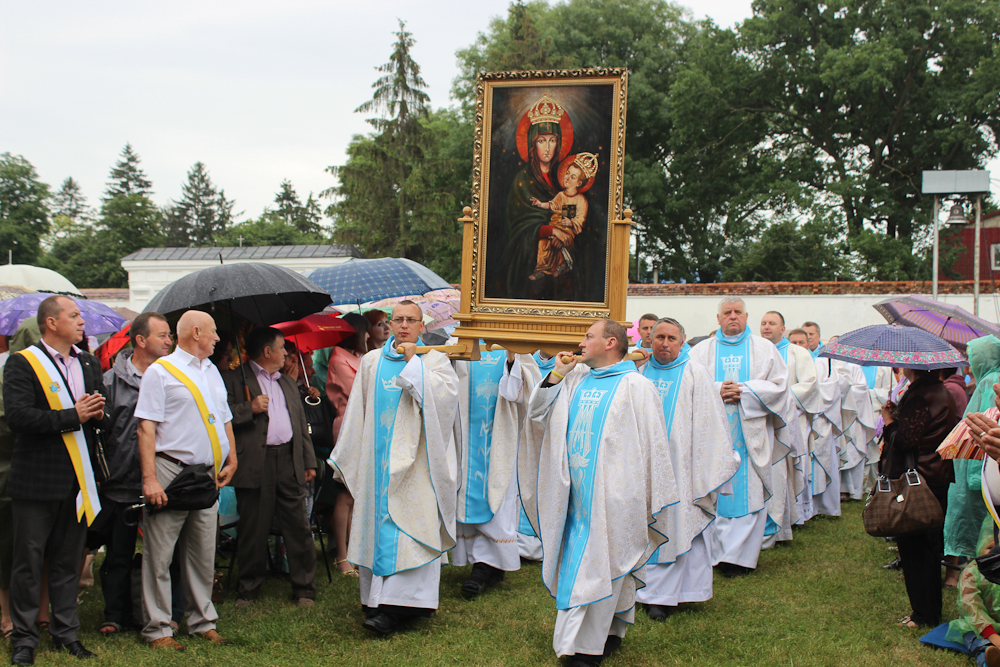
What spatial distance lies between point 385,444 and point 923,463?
366 centimetres

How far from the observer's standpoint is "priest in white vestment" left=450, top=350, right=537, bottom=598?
247 inches

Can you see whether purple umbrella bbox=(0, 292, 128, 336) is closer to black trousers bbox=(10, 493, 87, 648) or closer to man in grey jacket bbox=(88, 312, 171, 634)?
man in grey jacket bbox=(88, 312, 171, 634)

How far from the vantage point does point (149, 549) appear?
491cm

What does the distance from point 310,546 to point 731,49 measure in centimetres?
2816

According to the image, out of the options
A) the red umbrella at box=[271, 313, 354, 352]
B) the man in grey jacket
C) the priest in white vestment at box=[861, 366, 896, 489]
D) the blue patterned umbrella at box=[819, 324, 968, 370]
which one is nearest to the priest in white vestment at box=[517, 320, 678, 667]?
the blue patterned umbrella at box=[819, 324, 968, 370]

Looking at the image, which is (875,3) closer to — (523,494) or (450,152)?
(450,152)

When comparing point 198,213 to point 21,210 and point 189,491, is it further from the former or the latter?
point 189,491

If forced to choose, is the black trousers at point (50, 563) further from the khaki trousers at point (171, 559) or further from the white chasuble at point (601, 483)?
the white chasuble at point (601, 483)

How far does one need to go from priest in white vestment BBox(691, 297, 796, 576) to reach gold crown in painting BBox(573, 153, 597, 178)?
224 centimetres

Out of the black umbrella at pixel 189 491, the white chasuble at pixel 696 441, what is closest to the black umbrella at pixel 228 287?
the black umbrella at pixel 189 491

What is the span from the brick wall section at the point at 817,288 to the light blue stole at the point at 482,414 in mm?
17033

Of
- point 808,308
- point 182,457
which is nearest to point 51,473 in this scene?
point 182,457

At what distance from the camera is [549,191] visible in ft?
18.0

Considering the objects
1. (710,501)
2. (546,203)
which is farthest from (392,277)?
(710,501)
